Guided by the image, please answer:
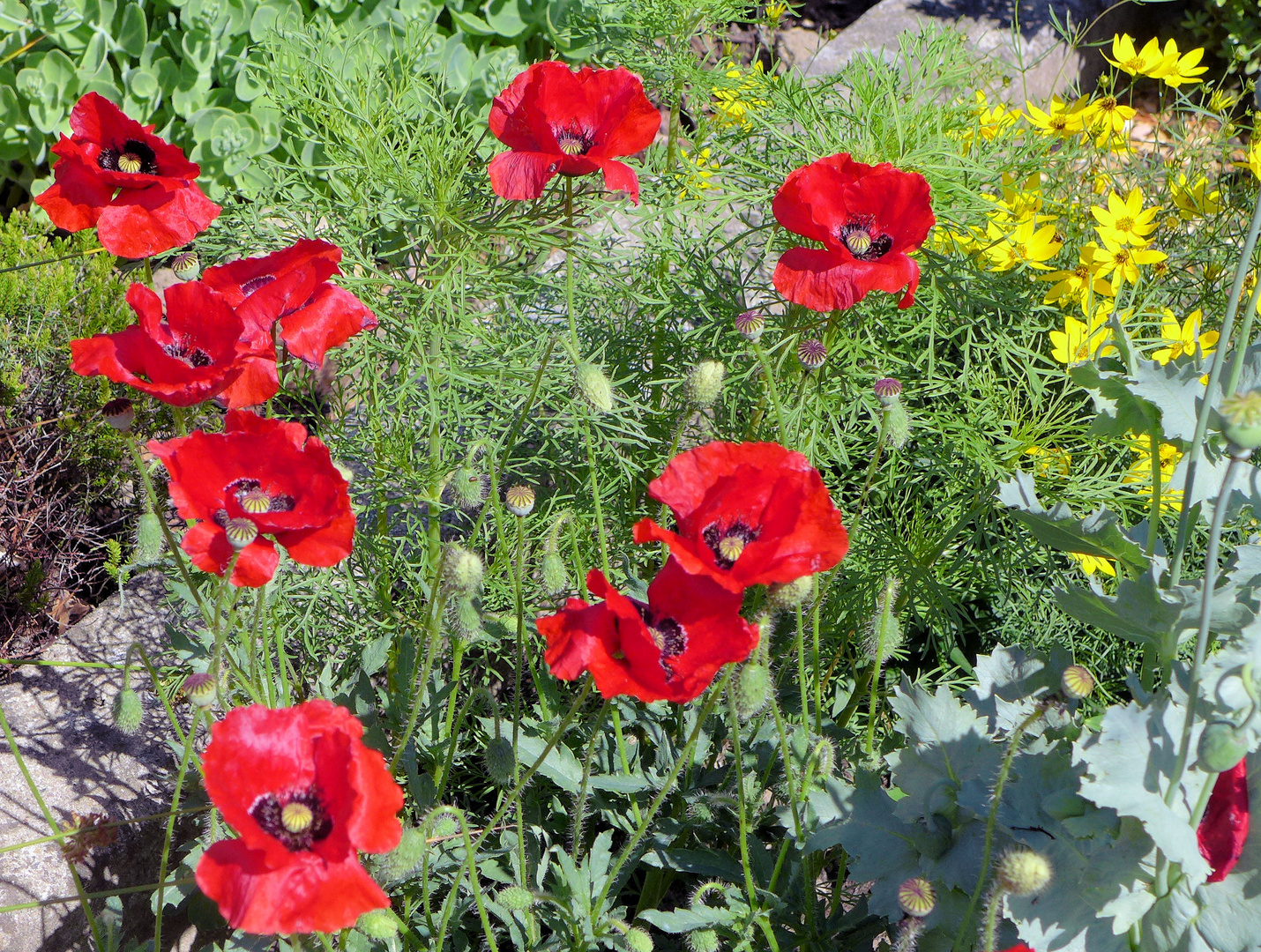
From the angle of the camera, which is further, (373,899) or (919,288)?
(919,288)

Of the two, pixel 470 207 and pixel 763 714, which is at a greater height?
pixel 470 207

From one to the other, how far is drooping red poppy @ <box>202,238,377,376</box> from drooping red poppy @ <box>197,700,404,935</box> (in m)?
0.58

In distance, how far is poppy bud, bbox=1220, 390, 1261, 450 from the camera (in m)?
0.93

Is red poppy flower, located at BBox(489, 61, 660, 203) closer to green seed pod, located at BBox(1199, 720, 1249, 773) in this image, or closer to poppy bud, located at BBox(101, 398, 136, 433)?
poppy bud, located at BBox(101, 398, 136, 433)

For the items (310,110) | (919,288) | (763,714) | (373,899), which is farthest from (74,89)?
(373,899)

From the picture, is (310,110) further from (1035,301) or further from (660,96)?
(1035,301)

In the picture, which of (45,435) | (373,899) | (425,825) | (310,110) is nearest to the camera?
(373,899)

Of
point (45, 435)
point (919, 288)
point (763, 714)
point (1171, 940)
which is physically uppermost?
point (919, 288)

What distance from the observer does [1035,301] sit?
7.61 feet

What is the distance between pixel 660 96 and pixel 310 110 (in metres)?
0.90

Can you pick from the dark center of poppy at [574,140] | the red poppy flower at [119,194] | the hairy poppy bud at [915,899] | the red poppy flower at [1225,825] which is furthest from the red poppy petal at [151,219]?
the red poppy flower at [1225,825]

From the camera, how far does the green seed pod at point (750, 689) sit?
1.20 meters

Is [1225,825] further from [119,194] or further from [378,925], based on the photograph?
[119,194]

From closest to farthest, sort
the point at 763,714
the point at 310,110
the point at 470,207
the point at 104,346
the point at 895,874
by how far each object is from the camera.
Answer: the point at 104,346 → the point at 895,874 → the point at 763,714 → the point at 470,207 → the point at 310,110
